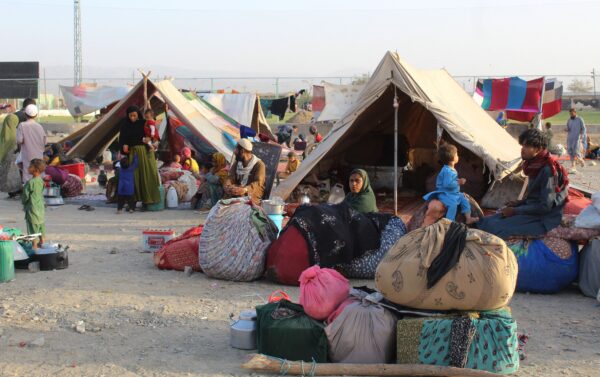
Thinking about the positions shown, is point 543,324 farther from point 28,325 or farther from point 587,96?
point 587,96

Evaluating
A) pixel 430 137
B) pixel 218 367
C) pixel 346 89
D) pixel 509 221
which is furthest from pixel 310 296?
pixel 346 89

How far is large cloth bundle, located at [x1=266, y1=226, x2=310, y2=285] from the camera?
640cm

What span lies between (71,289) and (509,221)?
12.1ft

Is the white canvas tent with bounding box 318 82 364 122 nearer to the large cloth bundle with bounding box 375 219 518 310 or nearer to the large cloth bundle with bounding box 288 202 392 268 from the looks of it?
the large cloth bundle with bounding box 288 202 392 268

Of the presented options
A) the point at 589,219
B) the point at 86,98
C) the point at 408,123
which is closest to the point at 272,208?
the point at 589,219

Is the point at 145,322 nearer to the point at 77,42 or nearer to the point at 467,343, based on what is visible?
the point at 467,343

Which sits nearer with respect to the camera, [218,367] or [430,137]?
[218,367]

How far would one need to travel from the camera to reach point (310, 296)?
4.65 metres

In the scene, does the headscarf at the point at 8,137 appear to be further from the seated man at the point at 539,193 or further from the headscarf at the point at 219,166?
the seated man at the point at 539,193

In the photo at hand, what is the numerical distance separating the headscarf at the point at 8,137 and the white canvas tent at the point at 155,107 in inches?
77.7

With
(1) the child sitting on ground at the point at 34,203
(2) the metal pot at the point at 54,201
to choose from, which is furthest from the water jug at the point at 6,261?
(2) the metal pot at the point at 54,201

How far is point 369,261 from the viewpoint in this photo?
6.69 metres

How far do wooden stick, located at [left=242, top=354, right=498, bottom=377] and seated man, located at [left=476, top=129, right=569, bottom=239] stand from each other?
2381mm

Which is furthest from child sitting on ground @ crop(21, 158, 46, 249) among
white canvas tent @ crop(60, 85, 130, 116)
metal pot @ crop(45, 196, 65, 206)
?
white canvas tent @ crop(60, 85, 130, 116)
